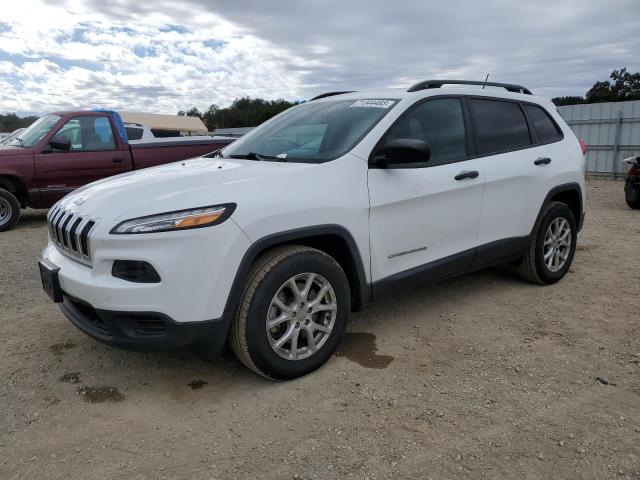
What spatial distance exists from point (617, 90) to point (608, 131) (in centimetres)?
2723

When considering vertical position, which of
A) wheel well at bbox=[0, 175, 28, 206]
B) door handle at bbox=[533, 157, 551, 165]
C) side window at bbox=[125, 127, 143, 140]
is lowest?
wheel well at bbox=[0, 175, 28, 206]

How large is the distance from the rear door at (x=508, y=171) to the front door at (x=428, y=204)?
162mm

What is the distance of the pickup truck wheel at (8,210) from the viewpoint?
816cm

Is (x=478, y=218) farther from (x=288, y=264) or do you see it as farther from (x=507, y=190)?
(x=288, y=264)


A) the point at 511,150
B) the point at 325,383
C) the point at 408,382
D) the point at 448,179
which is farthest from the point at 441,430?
the point at 511,150

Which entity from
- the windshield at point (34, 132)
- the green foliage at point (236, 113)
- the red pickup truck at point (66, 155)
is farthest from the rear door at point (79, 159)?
the green foliage at point (236, 113)

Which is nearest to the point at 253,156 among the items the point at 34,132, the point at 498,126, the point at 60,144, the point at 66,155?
the point at 498,126

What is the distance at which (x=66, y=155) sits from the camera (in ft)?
27.3

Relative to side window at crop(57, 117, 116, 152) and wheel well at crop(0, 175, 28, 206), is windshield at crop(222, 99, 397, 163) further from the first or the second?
wheel well at crop(0, 175, 28, 206)

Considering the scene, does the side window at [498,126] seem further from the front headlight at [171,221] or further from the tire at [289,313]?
the front headlight at [171,221]

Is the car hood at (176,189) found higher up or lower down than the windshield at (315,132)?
lower down

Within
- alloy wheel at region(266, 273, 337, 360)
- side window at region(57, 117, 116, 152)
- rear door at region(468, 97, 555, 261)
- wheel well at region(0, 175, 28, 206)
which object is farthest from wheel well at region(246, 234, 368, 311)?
wheel well at region(0, 175, 28, 206)

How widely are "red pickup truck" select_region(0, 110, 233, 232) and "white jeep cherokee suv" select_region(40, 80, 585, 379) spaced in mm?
5057

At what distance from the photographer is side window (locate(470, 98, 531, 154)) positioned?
13.7ft
